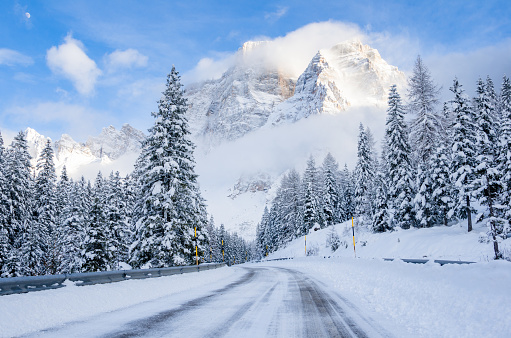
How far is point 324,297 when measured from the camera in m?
9.99

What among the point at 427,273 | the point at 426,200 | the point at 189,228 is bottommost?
the point at 427,273

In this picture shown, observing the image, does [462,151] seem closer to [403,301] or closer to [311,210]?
[403,301]

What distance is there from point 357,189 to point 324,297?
44.3m

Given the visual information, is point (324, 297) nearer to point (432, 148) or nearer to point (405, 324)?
point (405, 324)

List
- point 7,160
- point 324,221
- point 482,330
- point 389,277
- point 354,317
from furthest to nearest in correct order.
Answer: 1. point 324,221
2. point 7,160
3. point 389,277
4. point 354,317
5. point 482,330

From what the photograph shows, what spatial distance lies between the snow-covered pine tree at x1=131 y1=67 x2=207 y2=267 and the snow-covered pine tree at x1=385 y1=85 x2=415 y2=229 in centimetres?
2413

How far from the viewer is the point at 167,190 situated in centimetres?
2159

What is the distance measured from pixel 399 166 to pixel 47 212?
A: 42.7 m

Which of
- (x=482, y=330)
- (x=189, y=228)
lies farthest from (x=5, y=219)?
(x=482, y=330)

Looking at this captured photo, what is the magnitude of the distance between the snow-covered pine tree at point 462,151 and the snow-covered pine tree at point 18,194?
41717 millimetres

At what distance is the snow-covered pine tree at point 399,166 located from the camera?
36.0m

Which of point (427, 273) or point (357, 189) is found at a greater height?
point (357, 189)

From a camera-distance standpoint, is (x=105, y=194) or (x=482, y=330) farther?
(x=105, y=194)

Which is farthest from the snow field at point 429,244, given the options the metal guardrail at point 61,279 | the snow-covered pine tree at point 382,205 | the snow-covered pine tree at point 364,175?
the metal guardrail at point 61,279
